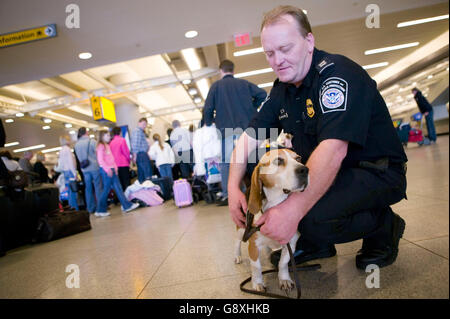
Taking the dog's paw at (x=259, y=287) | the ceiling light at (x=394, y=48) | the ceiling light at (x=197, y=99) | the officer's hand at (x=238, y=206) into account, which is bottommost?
the dog's paw at (x=259, y=287)

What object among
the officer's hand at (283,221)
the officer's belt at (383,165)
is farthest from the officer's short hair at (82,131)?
the officer's belt at (383,165)

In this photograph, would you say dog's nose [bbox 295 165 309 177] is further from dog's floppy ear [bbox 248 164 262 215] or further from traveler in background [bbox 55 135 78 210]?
traveler in background [bbox 55 135 78 210]

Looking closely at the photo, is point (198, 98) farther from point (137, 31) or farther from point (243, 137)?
point (243, 137)

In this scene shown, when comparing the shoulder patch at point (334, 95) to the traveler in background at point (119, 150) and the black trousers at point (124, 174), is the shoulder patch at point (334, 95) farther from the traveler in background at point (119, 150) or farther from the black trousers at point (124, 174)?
the black trousers at point (124, 174)

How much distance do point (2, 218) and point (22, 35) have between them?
3259mm

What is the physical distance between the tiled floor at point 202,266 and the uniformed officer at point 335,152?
7.7 inches

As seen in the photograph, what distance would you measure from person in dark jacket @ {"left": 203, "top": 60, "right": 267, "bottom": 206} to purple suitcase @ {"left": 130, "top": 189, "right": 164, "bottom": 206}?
2983 millimetres

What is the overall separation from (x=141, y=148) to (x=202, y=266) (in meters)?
6.22

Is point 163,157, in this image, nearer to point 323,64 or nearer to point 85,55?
point 85,55

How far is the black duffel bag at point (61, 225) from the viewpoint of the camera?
13.1 ft

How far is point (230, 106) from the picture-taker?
4.48m

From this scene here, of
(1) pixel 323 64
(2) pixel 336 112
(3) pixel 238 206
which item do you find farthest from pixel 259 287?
(1) pixel 323 64
